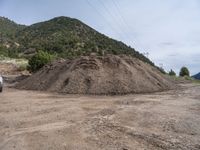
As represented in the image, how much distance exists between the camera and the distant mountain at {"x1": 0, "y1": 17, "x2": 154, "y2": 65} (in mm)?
79875

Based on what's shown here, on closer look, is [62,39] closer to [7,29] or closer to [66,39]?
[66,39]

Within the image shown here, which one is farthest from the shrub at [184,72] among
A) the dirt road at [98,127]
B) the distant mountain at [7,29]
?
the dirt road at [98,127]

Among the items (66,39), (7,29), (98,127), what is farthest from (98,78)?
(7,29)

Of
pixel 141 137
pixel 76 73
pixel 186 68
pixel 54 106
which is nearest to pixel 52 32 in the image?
pixel 186 68

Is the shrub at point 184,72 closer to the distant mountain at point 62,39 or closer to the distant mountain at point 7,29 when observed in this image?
the distant mountain at point 62,39

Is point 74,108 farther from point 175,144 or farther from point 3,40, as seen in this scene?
point 3,40

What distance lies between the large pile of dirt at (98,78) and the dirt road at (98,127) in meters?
7.40

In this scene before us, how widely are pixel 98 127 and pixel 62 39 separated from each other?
3036 inches

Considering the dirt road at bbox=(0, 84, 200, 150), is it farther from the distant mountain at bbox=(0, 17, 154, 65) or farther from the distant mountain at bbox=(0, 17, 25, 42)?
the distant mountain at bbox=(0, 17, 25, 42)

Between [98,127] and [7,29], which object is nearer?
[98,127]

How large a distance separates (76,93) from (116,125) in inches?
452

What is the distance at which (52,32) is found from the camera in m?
95.5

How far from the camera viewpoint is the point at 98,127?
408 inches

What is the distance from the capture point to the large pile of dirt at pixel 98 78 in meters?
22.7
